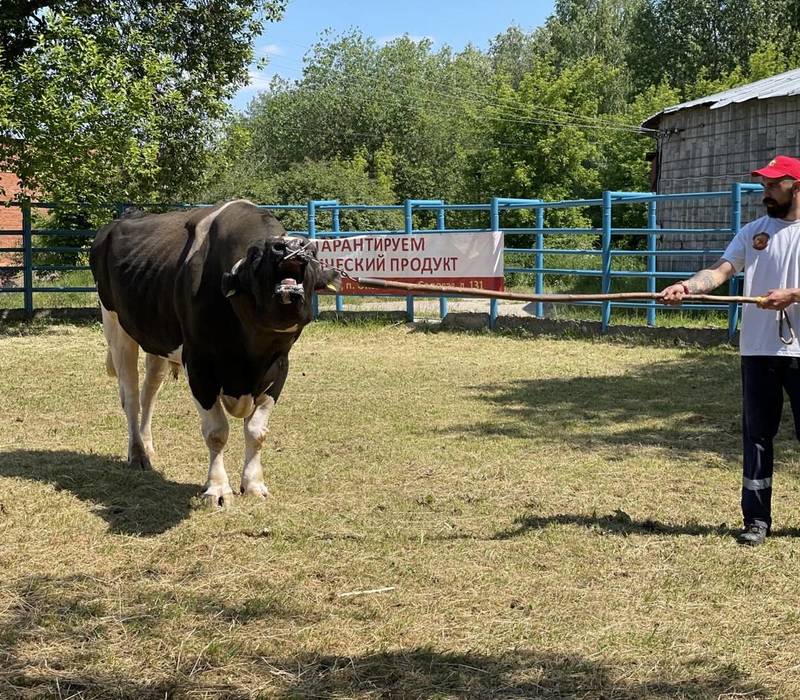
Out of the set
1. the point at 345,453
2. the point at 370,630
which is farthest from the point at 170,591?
the point at 345,453

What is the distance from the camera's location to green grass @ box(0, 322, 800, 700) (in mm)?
3686

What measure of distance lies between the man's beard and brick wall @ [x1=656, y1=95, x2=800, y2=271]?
13.3 m

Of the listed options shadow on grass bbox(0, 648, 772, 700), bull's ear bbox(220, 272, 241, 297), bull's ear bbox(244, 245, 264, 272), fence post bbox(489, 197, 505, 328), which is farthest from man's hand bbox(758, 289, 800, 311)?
fence post bbox(489, 197, 505, 328)

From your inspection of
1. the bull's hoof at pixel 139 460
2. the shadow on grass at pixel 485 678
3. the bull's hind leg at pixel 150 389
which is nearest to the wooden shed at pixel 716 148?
the bull's hind leg at pixel 150 389

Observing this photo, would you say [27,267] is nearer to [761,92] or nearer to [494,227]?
[494,227]

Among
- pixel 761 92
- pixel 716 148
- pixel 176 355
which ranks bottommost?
pixel 176 355

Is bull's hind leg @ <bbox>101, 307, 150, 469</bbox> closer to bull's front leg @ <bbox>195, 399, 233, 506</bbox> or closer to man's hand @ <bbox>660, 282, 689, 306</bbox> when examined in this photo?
bull's front leg @ <bbox>195, 399, 233, 506</bbox>

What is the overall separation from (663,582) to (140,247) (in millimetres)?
4179

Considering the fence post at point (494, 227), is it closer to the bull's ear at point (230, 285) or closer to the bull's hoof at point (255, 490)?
the bull's hoof at point (255, 490)

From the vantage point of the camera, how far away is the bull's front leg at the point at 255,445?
6145 mm

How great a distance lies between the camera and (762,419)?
529 centimetres

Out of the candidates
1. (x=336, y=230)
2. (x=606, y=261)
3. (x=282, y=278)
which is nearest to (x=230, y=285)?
(x=282, y=278)

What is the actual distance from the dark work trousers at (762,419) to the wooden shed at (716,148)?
43.8 feet

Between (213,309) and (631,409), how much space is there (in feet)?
Result: 15.5
